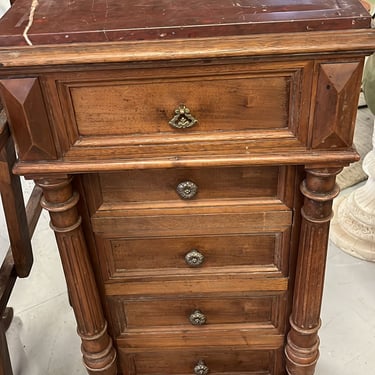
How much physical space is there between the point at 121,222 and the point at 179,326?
30 cm

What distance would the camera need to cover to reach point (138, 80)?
81 centimetres

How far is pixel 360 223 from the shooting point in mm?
1658

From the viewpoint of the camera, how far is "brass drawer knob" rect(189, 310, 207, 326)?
1135 mm

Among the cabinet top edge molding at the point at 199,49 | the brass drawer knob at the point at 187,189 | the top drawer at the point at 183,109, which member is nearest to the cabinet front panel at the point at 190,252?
the brass drawer knob at the point at 187,189

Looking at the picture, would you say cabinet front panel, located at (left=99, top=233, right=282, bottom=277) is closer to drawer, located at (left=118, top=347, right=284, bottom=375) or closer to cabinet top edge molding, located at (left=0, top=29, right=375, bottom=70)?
drawer, located at (left=118, top=347, right=284, bottom=375)

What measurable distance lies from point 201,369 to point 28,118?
0.69m

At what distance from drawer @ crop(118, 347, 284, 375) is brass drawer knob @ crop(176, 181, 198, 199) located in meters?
0.41

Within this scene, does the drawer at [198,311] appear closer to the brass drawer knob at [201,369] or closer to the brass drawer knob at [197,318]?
the brass drawer knob at [197,318]

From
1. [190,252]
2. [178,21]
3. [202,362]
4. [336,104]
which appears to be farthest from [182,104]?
[202,362]

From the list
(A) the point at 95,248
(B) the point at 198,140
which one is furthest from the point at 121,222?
(B) the point at 198,140

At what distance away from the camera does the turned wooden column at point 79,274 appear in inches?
37.2

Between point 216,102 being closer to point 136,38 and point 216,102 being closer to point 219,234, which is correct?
point 136,38

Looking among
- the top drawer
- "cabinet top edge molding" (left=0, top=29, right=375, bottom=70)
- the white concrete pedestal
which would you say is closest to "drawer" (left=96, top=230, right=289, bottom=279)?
the top drawer

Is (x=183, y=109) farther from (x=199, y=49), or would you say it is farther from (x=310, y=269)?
(x=310, y=269)
